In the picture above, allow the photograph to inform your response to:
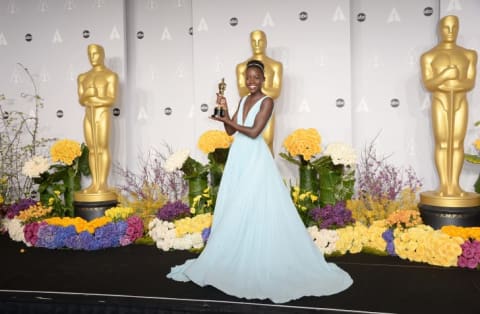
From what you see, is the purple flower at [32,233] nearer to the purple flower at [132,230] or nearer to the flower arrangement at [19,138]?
the purple flower at [132,230]

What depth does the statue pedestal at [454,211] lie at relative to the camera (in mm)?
3832

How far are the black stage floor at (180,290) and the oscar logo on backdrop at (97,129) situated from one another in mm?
1020

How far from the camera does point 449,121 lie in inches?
158

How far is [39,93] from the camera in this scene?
5617 mm

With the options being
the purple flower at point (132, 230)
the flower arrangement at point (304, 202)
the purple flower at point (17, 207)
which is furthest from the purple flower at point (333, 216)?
the purple flower at point (17, 207)

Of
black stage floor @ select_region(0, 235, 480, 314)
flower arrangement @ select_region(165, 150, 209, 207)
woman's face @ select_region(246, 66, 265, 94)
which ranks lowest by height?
black stage floor @ select_region(0, 235, 480, 314)

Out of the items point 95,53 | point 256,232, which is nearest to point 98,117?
point 95,53

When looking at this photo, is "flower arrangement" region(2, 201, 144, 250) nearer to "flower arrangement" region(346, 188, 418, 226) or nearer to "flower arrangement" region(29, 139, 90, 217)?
"flower arrangement" region(29, 139, 90, 217)

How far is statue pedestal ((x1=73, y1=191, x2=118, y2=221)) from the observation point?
15.1 feet

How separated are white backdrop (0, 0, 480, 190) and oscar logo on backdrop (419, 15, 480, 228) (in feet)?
2.42

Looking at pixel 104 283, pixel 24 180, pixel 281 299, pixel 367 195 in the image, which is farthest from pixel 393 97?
pixel 24 180

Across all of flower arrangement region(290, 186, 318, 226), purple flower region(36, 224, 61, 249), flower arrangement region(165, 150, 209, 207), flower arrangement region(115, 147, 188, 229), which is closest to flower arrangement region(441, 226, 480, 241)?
flower arrangement region(290, 186, 318, 226)

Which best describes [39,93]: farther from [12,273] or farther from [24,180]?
[12,273]

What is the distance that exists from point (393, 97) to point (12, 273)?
14.5 ft
